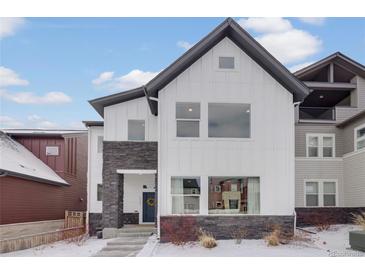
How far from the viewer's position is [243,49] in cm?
1424

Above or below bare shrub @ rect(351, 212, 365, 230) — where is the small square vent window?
above

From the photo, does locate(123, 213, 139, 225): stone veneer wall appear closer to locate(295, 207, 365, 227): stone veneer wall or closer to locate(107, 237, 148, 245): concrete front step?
locate(107, 237, 148, 245): concrete front step

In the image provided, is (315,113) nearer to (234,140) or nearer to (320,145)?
(320,145)

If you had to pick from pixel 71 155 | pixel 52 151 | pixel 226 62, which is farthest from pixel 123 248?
pixel 71 155

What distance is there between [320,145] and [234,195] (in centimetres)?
796

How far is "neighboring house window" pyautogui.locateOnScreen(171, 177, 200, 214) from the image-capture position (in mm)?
13742

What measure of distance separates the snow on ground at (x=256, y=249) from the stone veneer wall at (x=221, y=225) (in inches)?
13.5

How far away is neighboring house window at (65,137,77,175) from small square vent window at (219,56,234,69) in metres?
10.0

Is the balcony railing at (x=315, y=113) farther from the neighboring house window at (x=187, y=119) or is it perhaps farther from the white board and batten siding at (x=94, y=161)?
the white board and batten siding at (x=94, y=161)

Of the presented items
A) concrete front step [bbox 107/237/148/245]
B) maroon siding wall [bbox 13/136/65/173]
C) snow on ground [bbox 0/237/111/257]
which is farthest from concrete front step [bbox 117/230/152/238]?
maroon siding wall [bbox 13/136/65/173]

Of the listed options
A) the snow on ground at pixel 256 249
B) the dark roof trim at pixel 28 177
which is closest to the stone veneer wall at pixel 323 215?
the snow on ground at pixel 256 249

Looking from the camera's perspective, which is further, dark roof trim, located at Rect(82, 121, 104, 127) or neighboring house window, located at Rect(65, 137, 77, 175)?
neighboring house window, located at Rect(65, 137, 77, 175)

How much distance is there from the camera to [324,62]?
20484 mm
